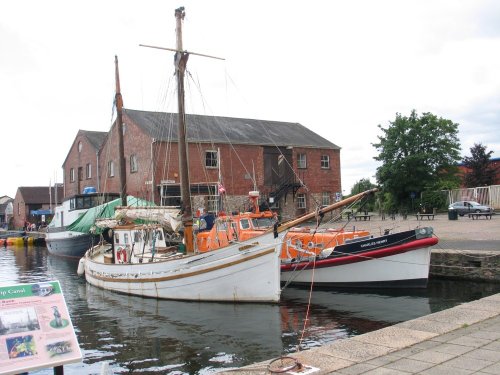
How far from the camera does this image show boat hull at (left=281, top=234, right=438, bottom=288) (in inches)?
620

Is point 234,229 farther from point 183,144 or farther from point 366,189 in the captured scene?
point 366,189

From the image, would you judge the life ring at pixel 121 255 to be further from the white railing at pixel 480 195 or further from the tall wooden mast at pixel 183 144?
the white railing at pixel 480 195

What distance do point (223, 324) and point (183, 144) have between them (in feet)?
26.1

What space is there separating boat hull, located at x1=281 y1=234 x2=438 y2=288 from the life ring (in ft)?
22.1

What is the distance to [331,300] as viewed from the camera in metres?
15.1

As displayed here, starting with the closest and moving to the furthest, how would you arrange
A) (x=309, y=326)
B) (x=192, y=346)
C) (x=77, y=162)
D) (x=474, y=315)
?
(x=474, y=315), (x=192, y=346), (x=309, y=326), (x=77, y=162)

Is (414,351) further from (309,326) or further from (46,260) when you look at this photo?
(46,260)

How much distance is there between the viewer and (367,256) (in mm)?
16188

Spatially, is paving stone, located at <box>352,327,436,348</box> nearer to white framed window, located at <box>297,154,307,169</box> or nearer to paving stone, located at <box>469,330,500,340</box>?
paving stone, located at <box>469,330,500,340</box>

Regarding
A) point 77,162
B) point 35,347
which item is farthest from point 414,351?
point 77,162

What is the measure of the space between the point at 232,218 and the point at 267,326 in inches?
277

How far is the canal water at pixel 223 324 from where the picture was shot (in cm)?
959

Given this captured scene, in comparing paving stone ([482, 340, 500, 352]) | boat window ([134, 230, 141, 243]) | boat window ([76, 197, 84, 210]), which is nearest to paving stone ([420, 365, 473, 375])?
paving stone ([482, 340, 500, 352])

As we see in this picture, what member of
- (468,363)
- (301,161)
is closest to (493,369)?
(468,363)
